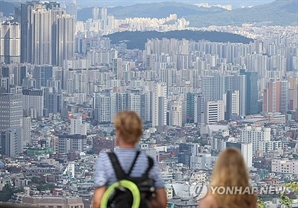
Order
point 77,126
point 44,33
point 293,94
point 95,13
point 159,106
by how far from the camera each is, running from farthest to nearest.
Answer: point 95,13
point 44,33
point 293,94
point 159,106
point 77,126

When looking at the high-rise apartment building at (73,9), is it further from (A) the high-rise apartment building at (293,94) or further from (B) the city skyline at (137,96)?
(A) the high-rise apartment building at (293,94)

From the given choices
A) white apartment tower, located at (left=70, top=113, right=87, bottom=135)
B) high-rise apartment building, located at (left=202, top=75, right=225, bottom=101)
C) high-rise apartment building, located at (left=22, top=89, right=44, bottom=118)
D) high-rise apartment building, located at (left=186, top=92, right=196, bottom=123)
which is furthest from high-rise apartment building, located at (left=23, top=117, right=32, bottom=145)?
high-rise apartment building, located at (left=202, top=75, right=225, bottom=101)

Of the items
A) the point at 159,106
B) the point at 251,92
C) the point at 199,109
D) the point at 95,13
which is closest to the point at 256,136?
the point at 159,106

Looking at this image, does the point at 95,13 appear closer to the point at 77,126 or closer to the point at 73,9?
the point at 73,9

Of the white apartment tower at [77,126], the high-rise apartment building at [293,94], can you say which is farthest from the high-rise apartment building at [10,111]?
the high-rise apartment building at [293,94]

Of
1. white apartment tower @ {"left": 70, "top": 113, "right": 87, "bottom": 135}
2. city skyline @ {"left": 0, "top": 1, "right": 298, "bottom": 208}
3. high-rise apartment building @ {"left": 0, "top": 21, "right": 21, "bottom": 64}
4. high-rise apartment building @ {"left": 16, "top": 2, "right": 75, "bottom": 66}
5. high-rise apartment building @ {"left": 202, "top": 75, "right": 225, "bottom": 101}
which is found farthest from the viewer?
high-rise apartment building @ {"left": 16, "top": 2, "right": 75, "bottom": 66}

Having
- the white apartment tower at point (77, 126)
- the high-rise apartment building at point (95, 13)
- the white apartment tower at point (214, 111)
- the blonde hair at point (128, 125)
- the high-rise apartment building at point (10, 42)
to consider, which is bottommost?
the white apartment tower at point (77, 126)

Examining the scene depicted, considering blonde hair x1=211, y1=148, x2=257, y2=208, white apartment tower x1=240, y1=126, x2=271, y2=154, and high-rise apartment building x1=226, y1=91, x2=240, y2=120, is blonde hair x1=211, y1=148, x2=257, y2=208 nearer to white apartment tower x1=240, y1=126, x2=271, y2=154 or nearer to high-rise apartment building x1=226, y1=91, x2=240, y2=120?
white apartment tower x1=240, y1=126, x2=271, y2=154
